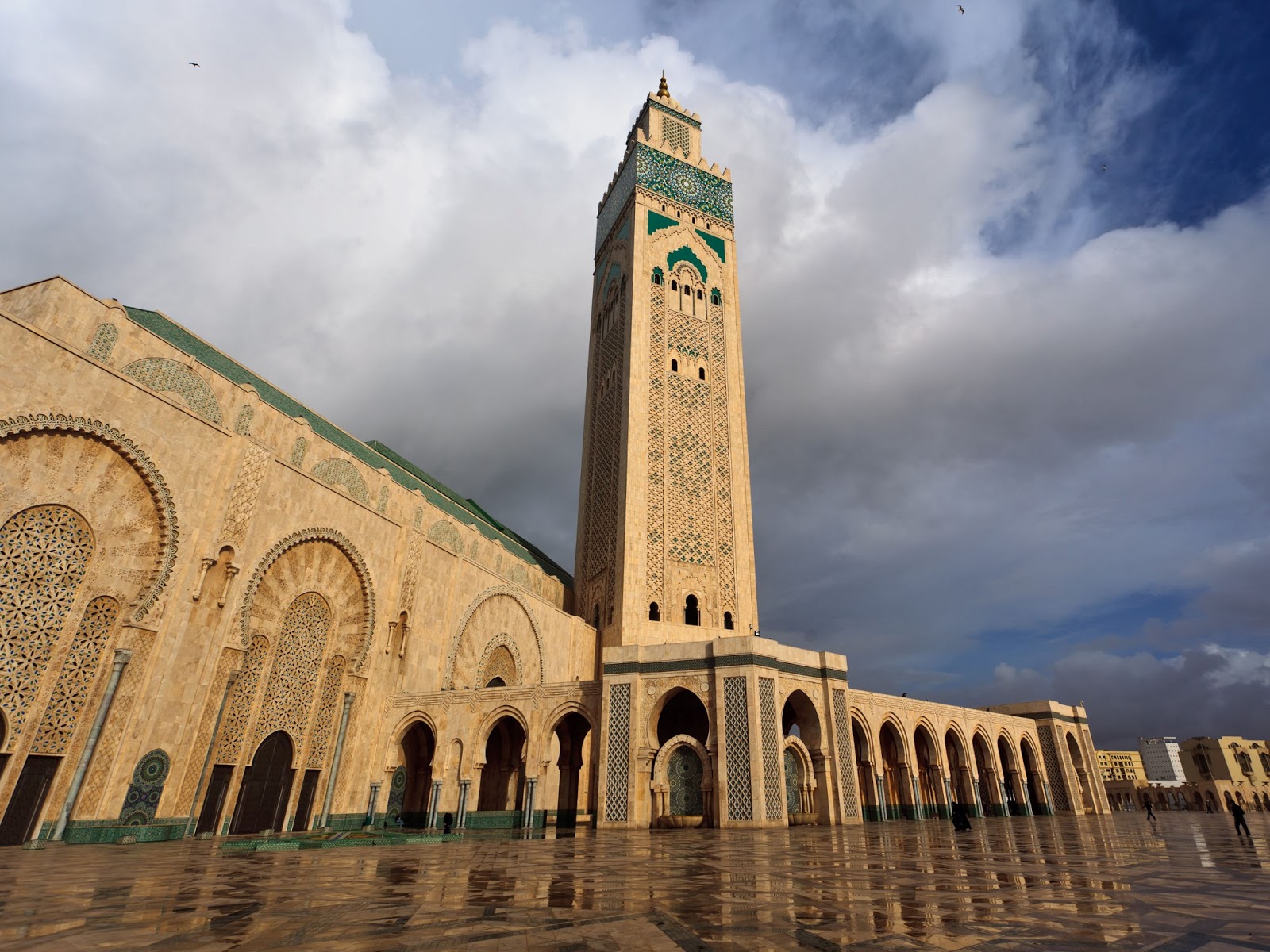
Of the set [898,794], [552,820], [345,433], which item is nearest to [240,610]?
[345,433]

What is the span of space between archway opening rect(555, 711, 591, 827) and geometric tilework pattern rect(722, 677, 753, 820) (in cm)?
388

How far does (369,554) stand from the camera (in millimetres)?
14781

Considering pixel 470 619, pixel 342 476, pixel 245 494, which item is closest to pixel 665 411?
pixel 470 619

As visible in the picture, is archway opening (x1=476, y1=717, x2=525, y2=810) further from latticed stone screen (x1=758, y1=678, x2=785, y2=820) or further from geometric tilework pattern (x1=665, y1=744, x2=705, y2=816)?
latticed stone screen (x1=758, y1=678, x2=785, y2=820)

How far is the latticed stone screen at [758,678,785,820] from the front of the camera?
13.1 metres

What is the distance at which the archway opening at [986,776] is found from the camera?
20.7 metres

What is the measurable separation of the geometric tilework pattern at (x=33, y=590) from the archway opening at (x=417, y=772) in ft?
23.7

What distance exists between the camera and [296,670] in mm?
13211

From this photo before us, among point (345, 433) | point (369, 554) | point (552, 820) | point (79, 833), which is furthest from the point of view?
point (345, 433)

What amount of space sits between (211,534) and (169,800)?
3.98 meters

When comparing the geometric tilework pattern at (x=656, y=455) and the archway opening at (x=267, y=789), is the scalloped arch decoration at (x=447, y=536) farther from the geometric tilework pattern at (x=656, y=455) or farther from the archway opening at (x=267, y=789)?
the geometric tilework pattern at (x=656, y=455)

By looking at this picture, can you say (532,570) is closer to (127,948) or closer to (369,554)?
(369,554)

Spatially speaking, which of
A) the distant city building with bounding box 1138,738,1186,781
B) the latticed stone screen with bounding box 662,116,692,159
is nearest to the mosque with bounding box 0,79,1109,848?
the latticed stone screen with bounding box 662,116,692,159

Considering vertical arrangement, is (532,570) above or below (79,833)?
above
